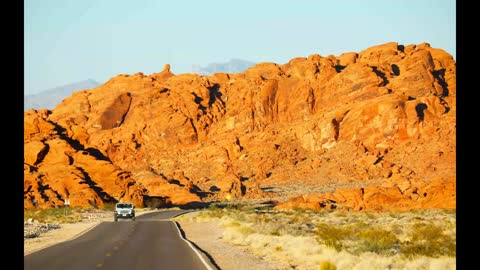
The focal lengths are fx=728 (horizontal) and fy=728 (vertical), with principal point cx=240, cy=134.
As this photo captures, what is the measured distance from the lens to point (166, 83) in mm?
168125

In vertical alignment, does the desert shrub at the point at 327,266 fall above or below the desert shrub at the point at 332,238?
above

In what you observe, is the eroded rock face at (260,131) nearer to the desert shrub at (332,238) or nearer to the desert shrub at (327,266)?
the desert shrub at (332,238)

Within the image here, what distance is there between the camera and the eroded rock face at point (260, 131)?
97688mm

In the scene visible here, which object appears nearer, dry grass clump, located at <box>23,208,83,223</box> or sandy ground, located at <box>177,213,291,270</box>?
sandy ground, located at <box>177,213,291,270</box>

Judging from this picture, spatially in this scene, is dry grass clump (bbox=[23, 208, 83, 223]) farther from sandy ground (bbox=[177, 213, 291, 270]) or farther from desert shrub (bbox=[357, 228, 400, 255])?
desert shrub (bbox=[357, 228, 400, 255])

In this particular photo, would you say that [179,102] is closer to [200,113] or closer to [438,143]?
[200,113]

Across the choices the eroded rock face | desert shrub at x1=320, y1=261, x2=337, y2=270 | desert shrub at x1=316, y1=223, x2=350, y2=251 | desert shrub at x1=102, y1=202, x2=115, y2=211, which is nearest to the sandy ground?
desert shrub at x1=320, y1=261, x2=337, y2=270

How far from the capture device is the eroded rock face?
97688 millimetres

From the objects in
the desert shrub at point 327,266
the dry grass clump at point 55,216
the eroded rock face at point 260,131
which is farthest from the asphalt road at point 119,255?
the eroded rock face at point 260,131

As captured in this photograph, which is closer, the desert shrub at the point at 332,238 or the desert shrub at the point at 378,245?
the desert shrub at the point at 378,245

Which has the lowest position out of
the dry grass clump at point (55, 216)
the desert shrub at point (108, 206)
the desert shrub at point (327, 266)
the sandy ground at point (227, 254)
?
the desert shrub at point (108, 206)

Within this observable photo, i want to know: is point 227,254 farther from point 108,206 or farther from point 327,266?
point 108,206

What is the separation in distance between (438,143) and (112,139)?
64.7 m
